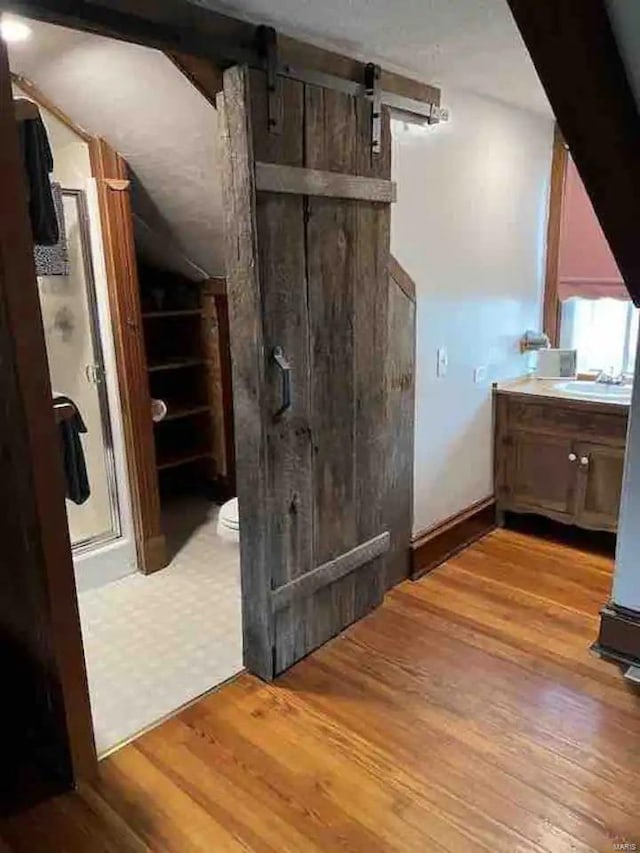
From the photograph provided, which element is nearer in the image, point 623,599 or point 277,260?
point 277,260

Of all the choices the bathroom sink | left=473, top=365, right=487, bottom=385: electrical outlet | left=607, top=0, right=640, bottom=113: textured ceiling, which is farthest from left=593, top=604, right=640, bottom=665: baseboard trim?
left=607, top=0, right=640, bottom=113: textured ceiling

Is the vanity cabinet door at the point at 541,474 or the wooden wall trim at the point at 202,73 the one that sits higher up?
the wooden wall trim at the point at 202,73

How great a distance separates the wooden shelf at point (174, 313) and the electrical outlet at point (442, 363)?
155 centimetres

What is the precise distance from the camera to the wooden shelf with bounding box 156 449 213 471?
3.87 m

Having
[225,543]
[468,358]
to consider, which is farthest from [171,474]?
[468,358]

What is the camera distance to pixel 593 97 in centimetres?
156

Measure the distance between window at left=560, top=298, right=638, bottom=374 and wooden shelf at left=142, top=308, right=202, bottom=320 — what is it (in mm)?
2160

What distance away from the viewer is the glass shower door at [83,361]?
2.85 metres

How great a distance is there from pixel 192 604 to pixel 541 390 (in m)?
2.07

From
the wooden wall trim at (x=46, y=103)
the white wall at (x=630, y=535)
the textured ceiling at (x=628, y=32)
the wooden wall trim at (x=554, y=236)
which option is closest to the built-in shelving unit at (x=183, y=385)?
the wooden wall trim at (x=46, y=103)

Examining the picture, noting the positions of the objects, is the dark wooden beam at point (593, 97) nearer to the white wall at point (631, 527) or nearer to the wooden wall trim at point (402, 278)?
the white wall at point (631, 527)

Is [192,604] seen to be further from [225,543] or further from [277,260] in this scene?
[277,260]

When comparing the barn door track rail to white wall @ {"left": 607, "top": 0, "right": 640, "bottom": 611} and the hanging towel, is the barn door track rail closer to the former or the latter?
the hanging towel

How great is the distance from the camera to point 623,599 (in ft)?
8.32
